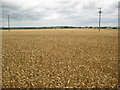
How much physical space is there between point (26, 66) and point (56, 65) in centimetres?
186

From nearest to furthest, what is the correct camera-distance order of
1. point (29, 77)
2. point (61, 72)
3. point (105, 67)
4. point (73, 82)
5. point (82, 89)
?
point (82, 89), point (73, 82), point (29, 77), point (61, 72), point (105, 67)

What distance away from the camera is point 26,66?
9555 mm

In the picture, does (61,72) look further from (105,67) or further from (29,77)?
(105,67)

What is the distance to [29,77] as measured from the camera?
7637 mm

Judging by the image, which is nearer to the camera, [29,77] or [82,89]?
[82,89]

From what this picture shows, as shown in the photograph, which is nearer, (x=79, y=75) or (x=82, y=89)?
(x=82, y=89)

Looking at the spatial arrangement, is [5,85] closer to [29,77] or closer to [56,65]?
[29,77]

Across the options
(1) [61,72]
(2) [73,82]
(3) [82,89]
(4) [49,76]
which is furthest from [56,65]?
(3) [82,89]

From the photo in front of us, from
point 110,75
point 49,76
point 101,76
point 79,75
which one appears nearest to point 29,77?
point 49,76

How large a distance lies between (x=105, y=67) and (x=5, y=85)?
5.83 m

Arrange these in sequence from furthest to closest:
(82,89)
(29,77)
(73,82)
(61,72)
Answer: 1. (61,72)
2. (29,77)
3. (73,82)
4. (82,89)

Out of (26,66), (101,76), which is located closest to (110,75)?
(101,76)

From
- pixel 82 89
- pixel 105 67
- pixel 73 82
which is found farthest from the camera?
pixel 105 67

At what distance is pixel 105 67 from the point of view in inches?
372
